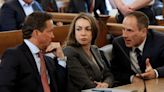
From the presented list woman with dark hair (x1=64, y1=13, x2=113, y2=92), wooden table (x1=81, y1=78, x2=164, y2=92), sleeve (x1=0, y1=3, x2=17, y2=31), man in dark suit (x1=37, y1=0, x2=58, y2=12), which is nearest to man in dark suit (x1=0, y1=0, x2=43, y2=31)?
sleeve (x1=0, y1=3, x2=17, y2=31)

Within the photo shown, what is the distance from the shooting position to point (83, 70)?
9.43ft

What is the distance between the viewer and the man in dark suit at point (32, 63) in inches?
90.7

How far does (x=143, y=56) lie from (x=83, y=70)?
570 millimetres

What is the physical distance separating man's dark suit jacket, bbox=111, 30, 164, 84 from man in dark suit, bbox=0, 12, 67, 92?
0.74 metres

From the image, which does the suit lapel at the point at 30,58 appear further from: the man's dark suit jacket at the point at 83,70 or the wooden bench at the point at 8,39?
the wooden bench at the point at 8,39

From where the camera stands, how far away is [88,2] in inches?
259

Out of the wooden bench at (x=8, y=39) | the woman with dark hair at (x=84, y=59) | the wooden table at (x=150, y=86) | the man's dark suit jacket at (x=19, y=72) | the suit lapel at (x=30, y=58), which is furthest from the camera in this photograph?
the wooden bench at (x=8, y=39)

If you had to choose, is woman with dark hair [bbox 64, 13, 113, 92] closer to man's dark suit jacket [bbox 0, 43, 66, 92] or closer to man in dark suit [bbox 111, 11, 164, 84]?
man in dark suit [bbox 111, 11, 164, 84]

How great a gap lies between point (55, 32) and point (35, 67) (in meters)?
1.86

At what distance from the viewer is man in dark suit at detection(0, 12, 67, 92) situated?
2305 millimetres

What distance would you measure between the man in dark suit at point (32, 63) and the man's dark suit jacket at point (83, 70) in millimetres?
137

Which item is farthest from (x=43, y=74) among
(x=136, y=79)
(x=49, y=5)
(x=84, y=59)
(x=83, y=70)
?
(x=49, y=5)

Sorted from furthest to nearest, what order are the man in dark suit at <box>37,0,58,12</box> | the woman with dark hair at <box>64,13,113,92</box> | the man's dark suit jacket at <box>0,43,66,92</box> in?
the man in dark suit at <box>37,0,58,12</box> < the woman with dark hair at <box>64,13,113,92</box> < the man's dark suit jacket at <box>0,43,66,92</box>

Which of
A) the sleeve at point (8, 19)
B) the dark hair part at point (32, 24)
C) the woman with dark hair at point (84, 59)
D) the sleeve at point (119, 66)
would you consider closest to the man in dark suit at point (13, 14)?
the sleeve at point (8, 19)
